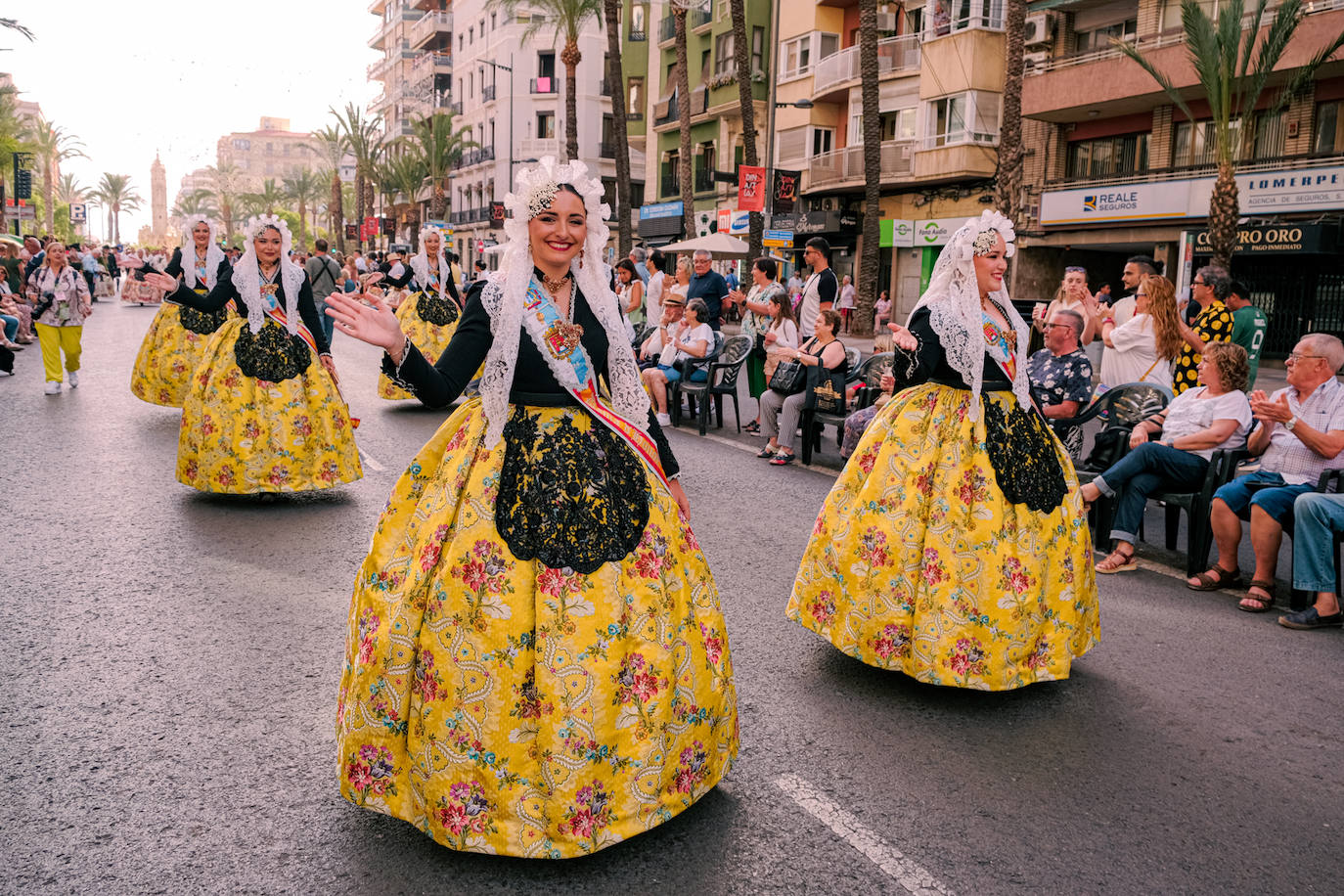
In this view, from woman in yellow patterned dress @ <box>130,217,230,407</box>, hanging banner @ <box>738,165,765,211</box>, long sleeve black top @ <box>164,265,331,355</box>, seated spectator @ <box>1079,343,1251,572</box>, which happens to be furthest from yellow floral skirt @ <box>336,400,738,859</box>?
hanging banner @ <box>738,165,765,211</box>

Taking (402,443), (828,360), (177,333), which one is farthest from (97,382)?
(828,360)

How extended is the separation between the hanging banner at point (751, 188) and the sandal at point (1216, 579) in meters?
21.6

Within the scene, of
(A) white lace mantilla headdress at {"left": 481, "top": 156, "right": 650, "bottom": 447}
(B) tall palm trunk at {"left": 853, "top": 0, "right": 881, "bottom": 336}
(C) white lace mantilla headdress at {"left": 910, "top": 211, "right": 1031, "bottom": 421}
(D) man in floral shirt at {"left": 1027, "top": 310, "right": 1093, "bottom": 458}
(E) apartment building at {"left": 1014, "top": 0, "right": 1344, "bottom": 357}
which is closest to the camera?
(A) white lace mantilla headdress at {"left": 481, "top": 156, "right": 650, "bottom": 447}

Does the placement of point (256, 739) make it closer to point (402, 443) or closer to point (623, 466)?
point (623, 466)

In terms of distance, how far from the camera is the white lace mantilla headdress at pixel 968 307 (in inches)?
186

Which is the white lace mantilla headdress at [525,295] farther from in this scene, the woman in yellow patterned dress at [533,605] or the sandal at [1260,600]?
the sandal at [1260,600]

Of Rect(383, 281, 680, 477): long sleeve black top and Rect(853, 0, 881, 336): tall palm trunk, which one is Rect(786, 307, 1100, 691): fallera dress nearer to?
Rect(383, 281, 680, 477): long sleeve black top

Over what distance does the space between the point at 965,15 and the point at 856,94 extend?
16.0ft

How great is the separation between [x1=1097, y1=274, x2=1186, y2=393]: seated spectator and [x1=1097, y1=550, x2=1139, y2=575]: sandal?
2344 millimetres

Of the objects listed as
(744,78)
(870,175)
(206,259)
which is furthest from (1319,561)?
(744,78)

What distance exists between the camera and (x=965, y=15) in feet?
102

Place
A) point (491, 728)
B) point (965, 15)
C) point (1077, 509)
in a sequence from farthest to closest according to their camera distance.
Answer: point (965, 15)
point (1077, 509)
point (491, 728)

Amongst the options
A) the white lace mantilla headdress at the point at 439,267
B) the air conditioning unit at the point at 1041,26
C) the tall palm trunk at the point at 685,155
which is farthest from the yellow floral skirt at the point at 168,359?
the air conditioning unit at the point at 1041,26

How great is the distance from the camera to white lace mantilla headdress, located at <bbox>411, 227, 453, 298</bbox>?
43.7 feet
